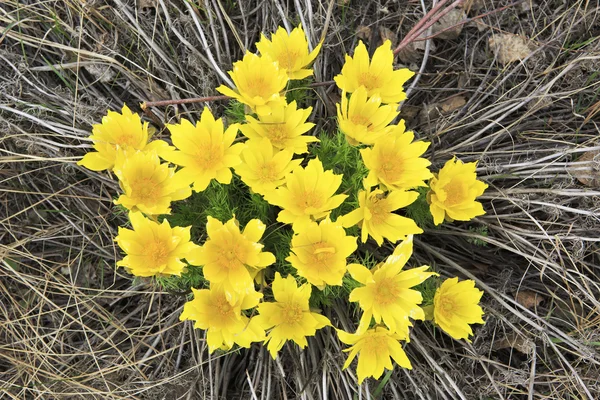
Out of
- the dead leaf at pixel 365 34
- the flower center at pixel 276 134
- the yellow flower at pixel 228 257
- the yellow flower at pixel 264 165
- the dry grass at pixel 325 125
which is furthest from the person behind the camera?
the dead leaf at pixel 365 34

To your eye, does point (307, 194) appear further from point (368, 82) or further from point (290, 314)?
point (368, 82)

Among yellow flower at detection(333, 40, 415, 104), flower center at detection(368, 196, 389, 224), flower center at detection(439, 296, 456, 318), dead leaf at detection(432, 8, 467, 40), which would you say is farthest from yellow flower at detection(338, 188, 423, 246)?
dead leaf at detection(432, 8, 467, 40)

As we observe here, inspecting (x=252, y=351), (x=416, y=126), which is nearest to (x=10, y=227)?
(x=252, y=351)

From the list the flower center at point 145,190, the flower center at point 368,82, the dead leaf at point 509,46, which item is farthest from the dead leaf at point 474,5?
the flower center at point 145,190

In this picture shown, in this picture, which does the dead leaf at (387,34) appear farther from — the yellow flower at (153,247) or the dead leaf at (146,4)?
the yellow flower at (153,247)

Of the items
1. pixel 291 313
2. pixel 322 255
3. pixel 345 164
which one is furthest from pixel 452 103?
pixel 291 313

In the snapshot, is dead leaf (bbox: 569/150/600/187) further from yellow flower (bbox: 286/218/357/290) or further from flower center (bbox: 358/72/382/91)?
yellow flower (bbox: 286/218/357/290)

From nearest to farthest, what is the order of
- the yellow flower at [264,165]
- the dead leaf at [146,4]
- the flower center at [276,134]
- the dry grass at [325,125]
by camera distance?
the yellow flower at [264,165] → the flower center at [276,134] → the dry grass at [325,125] → the dead leaf at [146,4]
